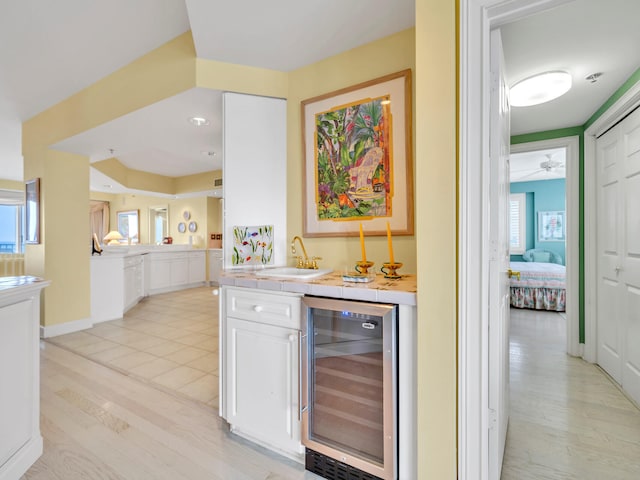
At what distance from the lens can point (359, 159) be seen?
2.04 metres

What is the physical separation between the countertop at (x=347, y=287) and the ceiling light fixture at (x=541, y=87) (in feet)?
5.59

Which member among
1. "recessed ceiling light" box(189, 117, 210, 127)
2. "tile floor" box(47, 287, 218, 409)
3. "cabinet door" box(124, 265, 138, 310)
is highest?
"recessed ceiling light" box(189, 117, 210, 127)

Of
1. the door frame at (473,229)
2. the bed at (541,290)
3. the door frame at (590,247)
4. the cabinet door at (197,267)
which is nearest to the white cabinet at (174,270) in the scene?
the cabinet door at (197,267)

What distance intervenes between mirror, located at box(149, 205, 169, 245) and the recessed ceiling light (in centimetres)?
629

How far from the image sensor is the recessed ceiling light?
2859mm

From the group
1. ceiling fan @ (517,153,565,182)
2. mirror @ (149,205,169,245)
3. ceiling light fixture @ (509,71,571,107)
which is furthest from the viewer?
mirror @ (149,205,169,245)

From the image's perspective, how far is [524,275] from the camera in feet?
16.9

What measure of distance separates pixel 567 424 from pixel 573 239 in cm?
189

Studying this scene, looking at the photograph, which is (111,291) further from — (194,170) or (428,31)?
(428,31)

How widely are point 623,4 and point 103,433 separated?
3.78 meters

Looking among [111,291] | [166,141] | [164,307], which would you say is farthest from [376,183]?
[164,307]

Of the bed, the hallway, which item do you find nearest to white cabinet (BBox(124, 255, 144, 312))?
the hallway

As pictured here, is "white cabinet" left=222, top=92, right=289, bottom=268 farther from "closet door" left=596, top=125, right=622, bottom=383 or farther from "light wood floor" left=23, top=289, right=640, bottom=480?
"closet door" left=596, top=125, right=622, bottom=383

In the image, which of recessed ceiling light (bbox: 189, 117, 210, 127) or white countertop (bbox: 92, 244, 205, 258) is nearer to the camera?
recessed ceiling light (bbox: 189, 117, 210, 127)
